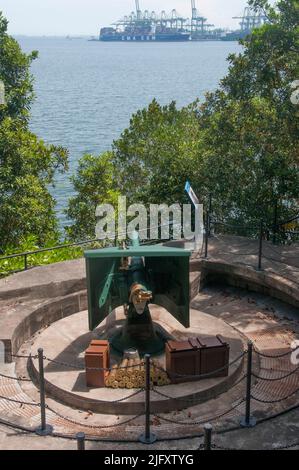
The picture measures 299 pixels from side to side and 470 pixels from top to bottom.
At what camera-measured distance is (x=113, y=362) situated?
9.55 meters

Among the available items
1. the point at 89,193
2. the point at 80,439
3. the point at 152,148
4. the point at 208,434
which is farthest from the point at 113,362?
the point at 152,148

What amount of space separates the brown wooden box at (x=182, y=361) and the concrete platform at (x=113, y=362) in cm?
15

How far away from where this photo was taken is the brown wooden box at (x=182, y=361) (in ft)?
29.6

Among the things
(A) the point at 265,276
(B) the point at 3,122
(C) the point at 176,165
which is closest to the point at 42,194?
(B) the point at 3,122

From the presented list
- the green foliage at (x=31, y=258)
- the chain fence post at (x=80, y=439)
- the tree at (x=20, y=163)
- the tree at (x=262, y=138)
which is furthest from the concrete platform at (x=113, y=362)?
the tree at (x=20, y=163)

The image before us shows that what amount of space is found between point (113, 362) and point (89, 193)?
43.5 ft

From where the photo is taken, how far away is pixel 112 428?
8.16 m

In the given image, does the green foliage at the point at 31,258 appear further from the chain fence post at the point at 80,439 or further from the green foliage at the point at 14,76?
the chain fence post at the point at 80,439

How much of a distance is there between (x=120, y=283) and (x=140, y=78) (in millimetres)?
117860

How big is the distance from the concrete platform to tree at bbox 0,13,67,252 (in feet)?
22.4

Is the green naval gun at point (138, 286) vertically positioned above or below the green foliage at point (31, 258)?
above

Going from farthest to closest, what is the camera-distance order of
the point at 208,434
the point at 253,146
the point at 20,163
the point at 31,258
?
the point at 20,163
the point at 253,146
the point at 31,258
the point at 208,434

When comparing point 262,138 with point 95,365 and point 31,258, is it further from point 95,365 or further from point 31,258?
point 95,365

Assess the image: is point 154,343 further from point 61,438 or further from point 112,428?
point 61,438
